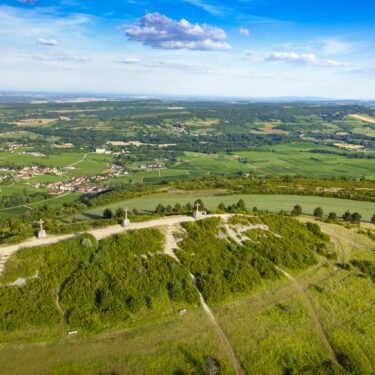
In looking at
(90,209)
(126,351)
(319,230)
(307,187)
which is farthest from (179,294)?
(307,187)

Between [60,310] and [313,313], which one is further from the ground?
[60,310]

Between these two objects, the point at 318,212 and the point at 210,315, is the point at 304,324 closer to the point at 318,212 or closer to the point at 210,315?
the point at 210,315

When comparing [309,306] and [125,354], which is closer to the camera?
[125,354]

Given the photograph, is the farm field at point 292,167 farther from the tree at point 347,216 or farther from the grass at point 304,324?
the grass at point 304,324

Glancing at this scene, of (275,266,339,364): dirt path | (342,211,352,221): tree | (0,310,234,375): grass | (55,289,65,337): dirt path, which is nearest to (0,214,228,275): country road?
(55,289,65,337): dirt path

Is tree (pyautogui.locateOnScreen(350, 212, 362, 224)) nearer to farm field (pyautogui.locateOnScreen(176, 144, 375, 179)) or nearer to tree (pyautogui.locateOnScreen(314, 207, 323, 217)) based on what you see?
tree (pyautogui.locateOnScreen(314, 207, 323, 217))

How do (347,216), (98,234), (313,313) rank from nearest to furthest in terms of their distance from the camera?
(313,313) → (98,234) → (347,216)

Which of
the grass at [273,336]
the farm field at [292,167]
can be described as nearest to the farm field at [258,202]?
the grass at [273,336]

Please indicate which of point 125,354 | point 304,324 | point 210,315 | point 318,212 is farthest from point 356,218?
point 125,354
